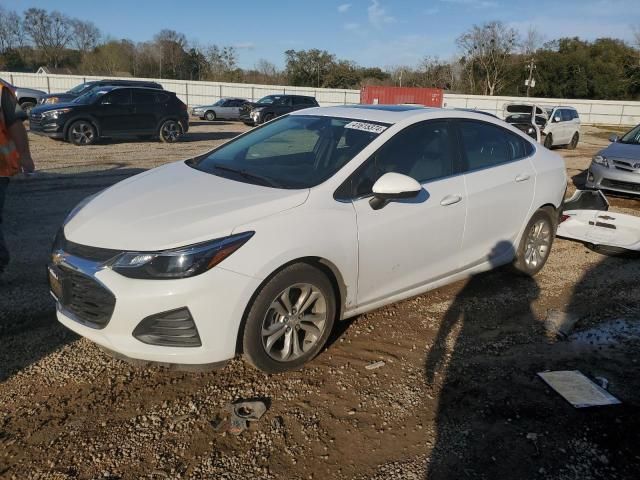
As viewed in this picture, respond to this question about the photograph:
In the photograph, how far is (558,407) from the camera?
10.6 feet

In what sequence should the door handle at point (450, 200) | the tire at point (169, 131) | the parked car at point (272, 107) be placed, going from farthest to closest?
the parked car at point (272, 107) < the tire at point (169, 131) < the door handle at point (450, 200)

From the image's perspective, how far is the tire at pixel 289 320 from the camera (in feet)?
10.3

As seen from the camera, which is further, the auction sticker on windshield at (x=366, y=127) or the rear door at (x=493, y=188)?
the rear door at (x=493, y=188)

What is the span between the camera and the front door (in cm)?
362

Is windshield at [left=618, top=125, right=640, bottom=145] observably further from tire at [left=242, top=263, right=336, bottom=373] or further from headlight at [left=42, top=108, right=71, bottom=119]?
headlight at [left=42, top=108, right=71, bottom=119]

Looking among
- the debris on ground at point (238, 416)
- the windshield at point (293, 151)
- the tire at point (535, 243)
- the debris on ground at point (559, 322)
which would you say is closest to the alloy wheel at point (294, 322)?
the debris on ground at point (238, 416)

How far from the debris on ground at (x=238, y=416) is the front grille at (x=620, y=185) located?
8.64 m

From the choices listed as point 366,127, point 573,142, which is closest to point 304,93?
point 573,142

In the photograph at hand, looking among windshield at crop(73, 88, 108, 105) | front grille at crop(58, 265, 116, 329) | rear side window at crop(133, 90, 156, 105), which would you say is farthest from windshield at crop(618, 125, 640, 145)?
windshield at crop(73, 88, 108, 105)

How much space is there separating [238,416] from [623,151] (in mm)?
9431

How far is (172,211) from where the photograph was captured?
3221mm

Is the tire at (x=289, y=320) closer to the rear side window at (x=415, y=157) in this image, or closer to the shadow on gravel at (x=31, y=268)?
the rear side window at (x=415, y=157)

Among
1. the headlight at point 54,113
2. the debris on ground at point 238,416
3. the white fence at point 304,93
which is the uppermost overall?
the white fence at point 304,93

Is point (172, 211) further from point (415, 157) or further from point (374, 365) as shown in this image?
point (415, 157)
